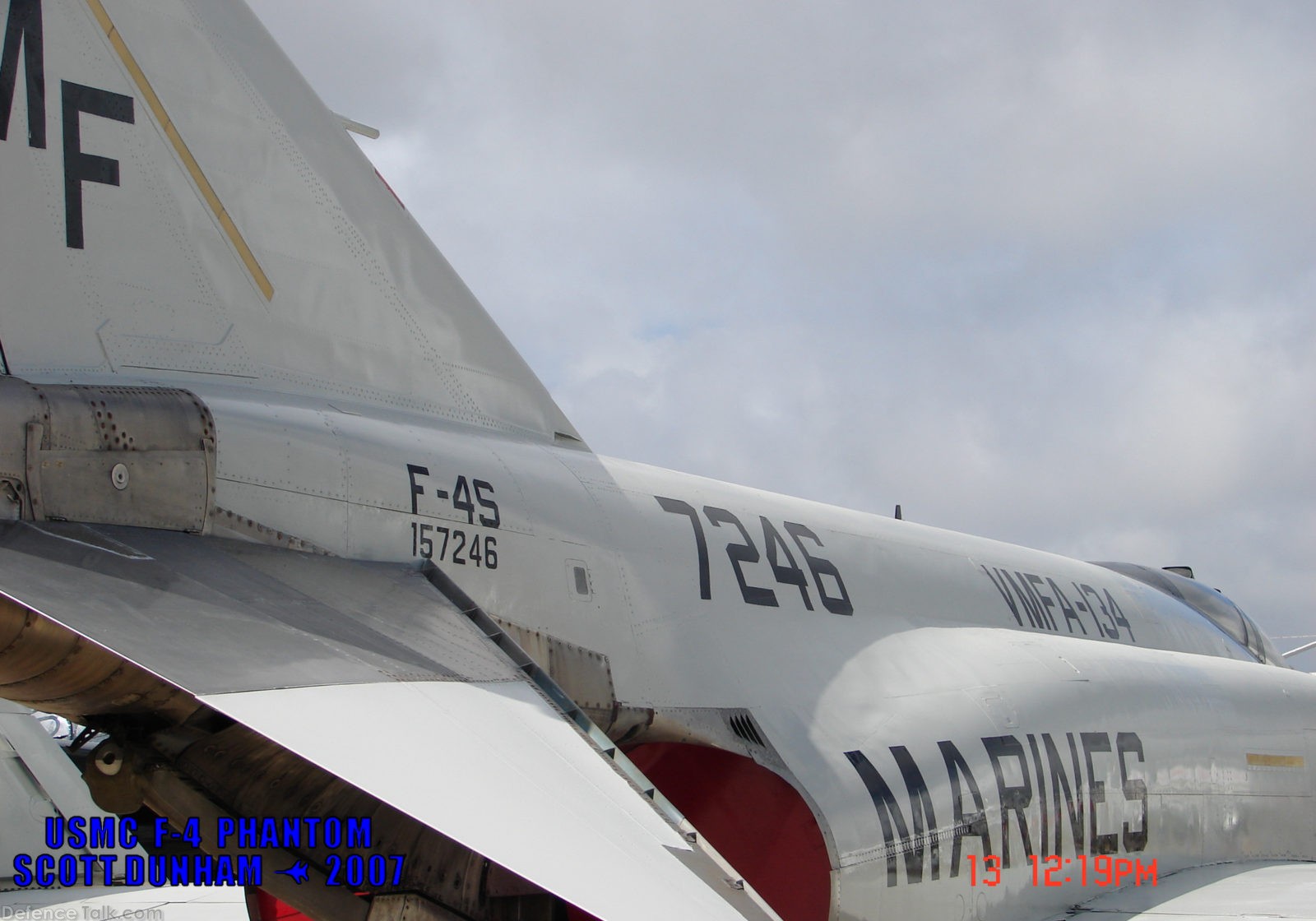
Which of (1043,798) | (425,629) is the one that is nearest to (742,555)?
(1043,798)

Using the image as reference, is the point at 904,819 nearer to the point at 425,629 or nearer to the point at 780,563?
the point at 780,563

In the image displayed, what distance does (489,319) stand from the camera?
16.3 feet

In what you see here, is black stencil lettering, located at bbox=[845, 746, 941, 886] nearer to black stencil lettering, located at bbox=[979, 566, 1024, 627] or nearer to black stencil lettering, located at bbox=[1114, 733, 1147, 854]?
black stencil lettering, located at bbox=[1114, 733, 1147, 854]

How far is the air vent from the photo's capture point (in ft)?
14.8

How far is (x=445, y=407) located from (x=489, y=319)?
0.52 m

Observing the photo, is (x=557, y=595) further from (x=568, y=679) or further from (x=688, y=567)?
(x=688, y=567)

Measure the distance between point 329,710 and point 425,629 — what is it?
782 millimetres

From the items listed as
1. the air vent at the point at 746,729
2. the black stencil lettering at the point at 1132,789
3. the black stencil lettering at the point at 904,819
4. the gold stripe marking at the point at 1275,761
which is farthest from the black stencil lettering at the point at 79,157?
the gold stripe marking at the point at 1275,761

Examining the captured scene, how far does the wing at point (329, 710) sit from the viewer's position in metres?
2.25

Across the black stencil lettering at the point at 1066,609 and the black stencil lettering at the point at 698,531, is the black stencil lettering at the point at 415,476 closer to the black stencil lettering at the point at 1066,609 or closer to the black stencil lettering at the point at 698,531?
the black stencil lettering at the point at 698,531

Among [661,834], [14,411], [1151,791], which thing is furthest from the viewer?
[1151,791]

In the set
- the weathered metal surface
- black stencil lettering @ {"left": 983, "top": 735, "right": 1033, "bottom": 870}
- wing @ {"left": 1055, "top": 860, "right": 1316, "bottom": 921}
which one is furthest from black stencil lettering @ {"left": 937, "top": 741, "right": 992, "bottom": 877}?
the weathered metal surface

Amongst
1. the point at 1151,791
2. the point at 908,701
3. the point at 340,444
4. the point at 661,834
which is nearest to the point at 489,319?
the point at 340,444
